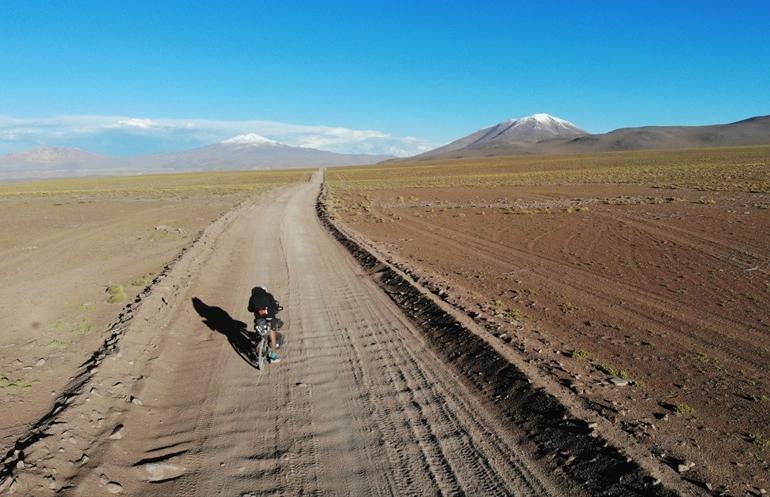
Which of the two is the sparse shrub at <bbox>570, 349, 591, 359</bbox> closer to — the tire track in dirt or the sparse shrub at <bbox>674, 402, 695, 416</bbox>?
the sparse shrub at <bbox>674, 402, 695, 416</bbox>

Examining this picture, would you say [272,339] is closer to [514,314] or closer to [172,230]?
[514,314]

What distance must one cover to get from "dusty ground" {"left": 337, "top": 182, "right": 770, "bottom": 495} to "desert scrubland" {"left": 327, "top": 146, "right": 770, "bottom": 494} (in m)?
0.03

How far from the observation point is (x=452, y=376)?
7281 millimetres

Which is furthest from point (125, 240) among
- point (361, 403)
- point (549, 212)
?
point (549, 212)

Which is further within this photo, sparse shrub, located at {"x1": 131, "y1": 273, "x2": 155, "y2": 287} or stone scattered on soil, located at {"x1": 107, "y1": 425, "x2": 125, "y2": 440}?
sparse shrub, located at {"x1": 131, "y1": 273, "x2": 155, "y2": 287}

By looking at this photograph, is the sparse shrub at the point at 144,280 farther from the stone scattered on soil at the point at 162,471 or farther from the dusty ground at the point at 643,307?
the stone scattered on soil at the point at 162,471

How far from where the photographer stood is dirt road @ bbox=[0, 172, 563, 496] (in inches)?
195

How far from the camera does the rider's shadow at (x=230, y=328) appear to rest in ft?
27.6

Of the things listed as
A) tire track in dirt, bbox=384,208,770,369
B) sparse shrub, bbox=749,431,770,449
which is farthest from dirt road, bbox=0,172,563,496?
tire track in dirt, bbox=384,208,770,369

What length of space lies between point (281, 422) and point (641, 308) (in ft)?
27.9

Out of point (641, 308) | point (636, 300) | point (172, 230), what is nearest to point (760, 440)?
point (641, 308)

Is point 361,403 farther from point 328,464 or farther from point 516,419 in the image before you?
point 516,419

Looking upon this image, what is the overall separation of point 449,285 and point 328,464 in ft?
26.1

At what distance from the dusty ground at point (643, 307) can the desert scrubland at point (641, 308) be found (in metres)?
0.03
